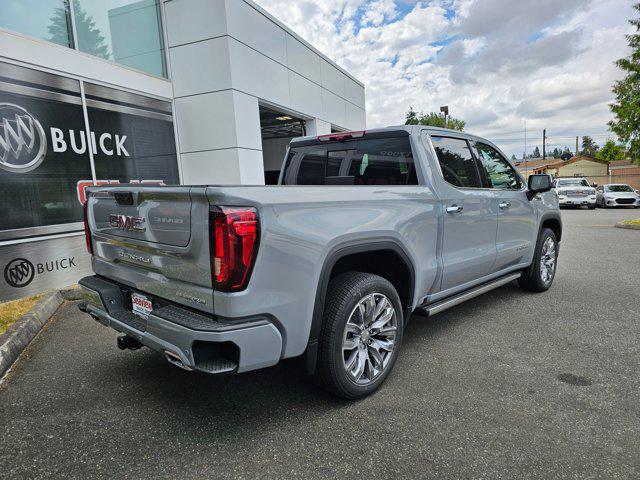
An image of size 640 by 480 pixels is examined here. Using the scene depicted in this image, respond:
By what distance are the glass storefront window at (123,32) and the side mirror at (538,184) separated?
694 centimetres

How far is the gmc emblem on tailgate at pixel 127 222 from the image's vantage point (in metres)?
2.55

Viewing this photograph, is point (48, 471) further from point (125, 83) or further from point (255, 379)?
point (125, 83)

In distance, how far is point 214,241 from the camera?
2104 mm

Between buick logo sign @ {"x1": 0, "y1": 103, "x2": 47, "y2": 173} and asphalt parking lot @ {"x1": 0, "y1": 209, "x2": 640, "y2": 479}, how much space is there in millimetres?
3057

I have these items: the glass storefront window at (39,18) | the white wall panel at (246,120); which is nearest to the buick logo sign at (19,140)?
→ the glass storefront window at (39,18)

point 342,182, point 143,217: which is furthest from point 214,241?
point 342,182

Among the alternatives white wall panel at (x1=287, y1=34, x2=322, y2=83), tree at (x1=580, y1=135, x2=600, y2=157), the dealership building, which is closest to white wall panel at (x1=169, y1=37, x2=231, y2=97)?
the dealership building

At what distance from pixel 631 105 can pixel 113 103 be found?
14.4 m

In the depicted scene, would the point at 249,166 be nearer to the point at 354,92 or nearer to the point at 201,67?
the point at 201,67

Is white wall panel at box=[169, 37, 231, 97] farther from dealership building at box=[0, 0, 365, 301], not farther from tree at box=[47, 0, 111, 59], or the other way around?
tree at box=[47, 0, 111, 59]

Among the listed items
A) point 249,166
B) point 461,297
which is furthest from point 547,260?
point 249,166

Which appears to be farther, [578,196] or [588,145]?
[588,145]

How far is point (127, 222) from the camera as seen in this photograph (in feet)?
8.73

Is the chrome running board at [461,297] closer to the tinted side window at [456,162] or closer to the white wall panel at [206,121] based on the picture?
the tinted side window at [456,162]
